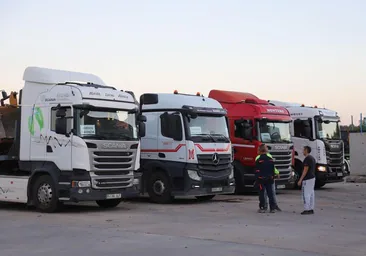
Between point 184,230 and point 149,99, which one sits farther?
point 149,99

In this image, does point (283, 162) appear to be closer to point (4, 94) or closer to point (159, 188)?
point (159, 188)

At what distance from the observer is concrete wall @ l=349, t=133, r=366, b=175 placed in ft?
90.0

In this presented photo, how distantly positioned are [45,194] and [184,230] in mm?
4500

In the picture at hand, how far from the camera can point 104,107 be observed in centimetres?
1395

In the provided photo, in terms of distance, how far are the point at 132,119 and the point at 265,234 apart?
552cm

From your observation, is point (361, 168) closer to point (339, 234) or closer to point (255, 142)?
point (255, 142)

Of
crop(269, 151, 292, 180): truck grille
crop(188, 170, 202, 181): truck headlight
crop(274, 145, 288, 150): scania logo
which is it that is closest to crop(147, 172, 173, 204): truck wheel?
crop(188, 170, 202, 181): truck headlight

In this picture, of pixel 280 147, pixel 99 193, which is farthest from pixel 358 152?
pixel 99 193

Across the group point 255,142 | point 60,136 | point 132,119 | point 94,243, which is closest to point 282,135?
point 255,142

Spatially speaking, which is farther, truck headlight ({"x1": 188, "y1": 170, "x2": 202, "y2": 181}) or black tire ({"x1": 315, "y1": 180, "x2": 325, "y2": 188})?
black tire ({"x1": 315, "y1": 180, "x2": 325, "y2": 188})

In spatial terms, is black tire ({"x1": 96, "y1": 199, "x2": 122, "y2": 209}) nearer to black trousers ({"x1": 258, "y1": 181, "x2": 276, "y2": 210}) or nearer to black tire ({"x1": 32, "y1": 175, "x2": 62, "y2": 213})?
black tire ({"x1": 32, "y1": 175, "x2": 62, "y2": 213})

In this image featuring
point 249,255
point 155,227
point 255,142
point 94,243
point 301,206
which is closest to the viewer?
point 249,255

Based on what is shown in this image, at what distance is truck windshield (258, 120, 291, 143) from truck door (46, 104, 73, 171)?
759 centimetres

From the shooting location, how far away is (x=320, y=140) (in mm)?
21422
